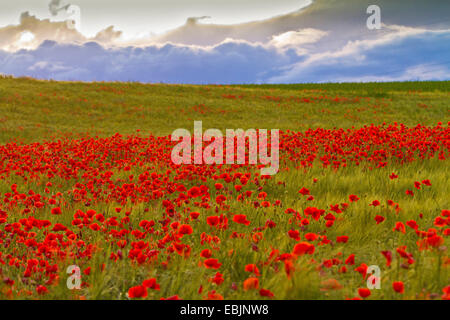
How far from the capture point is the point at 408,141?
26.3ft

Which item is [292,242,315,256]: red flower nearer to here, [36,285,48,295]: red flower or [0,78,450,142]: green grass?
[36,285,48,295]: red flower

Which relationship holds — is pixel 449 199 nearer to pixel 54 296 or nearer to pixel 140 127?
pixel 54 296

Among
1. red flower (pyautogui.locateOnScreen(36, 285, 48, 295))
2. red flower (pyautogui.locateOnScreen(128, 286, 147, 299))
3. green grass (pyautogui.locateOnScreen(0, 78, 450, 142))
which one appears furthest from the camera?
green grass (pyautogui.locateOnScreen(0, 78, 450, 142))

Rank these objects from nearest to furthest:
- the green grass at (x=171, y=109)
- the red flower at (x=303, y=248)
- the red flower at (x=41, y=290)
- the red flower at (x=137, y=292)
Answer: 1. the red flower at (x=137, y=292)
2. the red flower at (x=303, y=248)
3. the red flower at (x=41, y=290)
4. the green grass at (x=171, y=109)

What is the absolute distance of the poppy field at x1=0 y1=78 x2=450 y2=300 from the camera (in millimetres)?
2299

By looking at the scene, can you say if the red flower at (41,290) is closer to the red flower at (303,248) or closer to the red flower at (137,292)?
the red flower at (137,292)

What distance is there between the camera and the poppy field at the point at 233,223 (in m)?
2.30

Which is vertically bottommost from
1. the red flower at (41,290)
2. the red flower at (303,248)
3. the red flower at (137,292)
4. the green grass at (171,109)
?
the red flower at (41,290)

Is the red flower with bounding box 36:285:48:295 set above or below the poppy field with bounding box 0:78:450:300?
below

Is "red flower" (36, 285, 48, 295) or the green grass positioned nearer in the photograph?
"red flower" (36, 285, 48, 295)

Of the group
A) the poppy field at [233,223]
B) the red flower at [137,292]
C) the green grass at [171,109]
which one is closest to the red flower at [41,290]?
the poppy field at [233,223]

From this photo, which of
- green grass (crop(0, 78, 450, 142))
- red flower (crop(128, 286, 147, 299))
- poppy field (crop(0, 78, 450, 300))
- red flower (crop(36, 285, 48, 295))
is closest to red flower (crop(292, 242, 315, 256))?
poppy field (crop(0, 78, 450, 300))

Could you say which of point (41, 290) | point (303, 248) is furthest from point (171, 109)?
point (303, 248)

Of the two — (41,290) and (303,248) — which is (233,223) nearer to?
(303,248)
